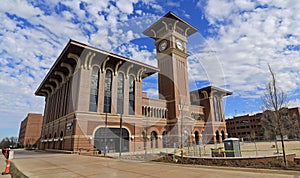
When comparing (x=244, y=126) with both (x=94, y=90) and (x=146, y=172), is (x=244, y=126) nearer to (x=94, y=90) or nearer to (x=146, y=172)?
(x=94, y=90)

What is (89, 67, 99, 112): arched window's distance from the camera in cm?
2886

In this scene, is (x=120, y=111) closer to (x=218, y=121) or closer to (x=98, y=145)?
(x=98, y=145)

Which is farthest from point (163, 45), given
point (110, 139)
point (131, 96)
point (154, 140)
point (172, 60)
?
point (110, 139)

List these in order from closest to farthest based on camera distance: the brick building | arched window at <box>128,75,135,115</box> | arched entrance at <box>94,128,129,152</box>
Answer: the brick building < arched entrance at <box>94,128,129,152</box> < arched window at <box>128,75,135,115</box>

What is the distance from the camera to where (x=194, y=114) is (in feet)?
165

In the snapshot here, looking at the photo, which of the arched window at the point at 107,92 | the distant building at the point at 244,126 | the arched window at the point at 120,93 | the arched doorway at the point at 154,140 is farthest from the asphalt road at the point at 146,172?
the distant building at the point at 244,126

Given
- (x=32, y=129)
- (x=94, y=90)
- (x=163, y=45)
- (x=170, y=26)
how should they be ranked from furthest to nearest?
(x=32, y=129) < (x=163, y=45) < (x=170, y=26) < (x=94, y=90)

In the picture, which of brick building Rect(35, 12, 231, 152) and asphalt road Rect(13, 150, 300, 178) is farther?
brick building Rect(35, 12, 231, 152)

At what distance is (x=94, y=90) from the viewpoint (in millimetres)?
29781

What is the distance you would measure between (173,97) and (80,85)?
74.0 ft

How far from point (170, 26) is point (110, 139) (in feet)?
108

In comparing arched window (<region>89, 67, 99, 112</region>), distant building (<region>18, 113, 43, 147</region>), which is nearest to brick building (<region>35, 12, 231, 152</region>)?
arched window (<region>89, 67, 99, 112</region>)

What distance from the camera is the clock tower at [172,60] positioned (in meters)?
43.7

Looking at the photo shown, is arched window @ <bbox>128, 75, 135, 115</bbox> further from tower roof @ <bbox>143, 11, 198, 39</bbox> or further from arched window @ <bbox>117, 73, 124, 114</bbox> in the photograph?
tower roof @ <bbox>143, 11, 198, 39</bbox>
